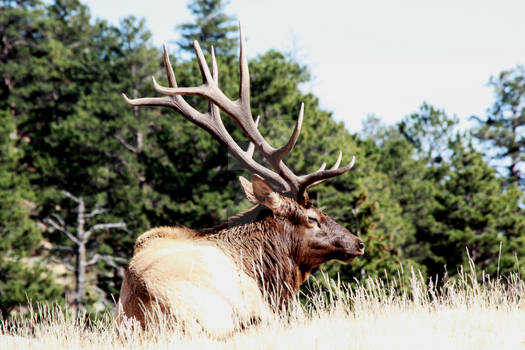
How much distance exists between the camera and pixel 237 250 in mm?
4777

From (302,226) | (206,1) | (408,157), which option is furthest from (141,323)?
(206,1)

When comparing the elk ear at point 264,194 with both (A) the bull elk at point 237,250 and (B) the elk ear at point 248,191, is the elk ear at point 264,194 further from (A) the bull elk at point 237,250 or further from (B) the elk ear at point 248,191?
(B) the elk ear at point 248,191

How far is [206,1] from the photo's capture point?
3412 centimetres

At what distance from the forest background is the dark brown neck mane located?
9399 mm

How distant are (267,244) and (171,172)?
16782 millimetres

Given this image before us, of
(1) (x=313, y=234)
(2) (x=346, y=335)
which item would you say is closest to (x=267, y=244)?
(1) (x=313, y=234)

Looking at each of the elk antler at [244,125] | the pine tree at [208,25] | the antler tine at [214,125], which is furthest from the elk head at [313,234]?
the pine tree at [208,25]

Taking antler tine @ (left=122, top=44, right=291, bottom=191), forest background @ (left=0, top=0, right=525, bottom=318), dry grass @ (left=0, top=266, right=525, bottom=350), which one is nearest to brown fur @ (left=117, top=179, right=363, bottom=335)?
dry grass @ (left=0, top=266, right=525, bottom=350)

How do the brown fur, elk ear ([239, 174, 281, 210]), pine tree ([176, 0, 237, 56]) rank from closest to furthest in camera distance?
1. the brown fur
2. elk ear ([239, 174, 281, 210])
3. pine tree ([176, 0, 237, 56])

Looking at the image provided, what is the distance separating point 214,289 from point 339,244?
1457mm

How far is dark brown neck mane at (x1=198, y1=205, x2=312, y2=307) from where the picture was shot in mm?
4844

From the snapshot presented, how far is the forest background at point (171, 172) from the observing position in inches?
770

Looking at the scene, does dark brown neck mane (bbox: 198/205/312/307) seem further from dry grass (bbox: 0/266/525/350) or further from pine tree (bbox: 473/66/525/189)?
pine tree (bbox: 473/66/525/189)

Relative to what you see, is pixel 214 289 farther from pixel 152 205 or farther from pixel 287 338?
pixel 152 205
